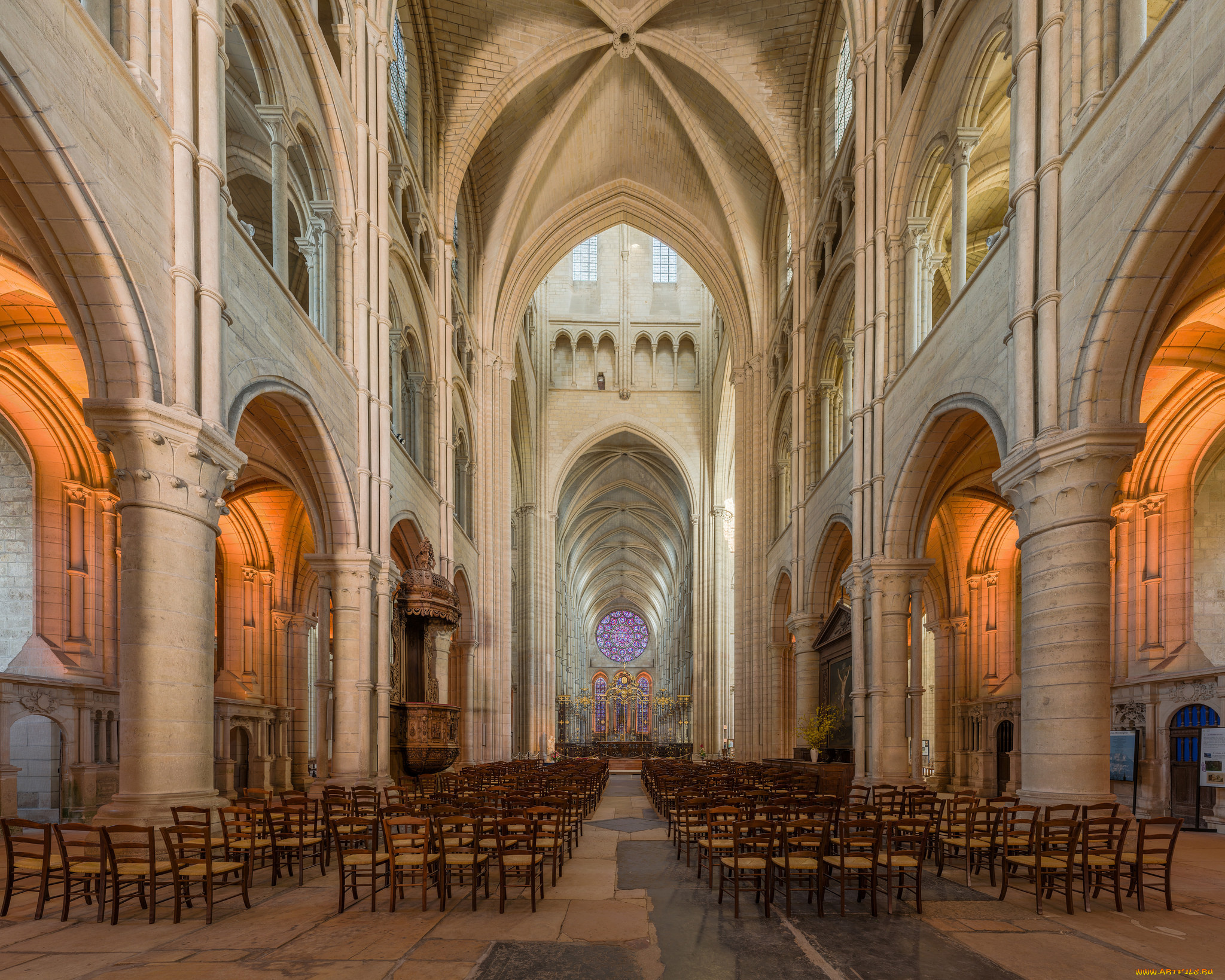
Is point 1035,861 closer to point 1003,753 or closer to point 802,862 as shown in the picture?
point 802,862

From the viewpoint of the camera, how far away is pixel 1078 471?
29.7 ft

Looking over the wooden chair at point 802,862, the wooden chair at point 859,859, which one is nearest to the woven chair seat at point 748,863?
the wooden chair at point 802,862

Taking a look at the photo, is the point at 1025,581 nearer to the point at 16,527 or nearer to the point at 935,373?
the point at 935,373

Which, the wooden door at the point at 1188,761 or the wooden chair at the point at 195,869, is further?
the wooden door at the point at 1188,761

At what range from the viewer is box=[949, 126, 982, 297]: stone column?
1383 cm

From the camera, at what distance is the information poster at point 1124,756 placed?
16.2 meters

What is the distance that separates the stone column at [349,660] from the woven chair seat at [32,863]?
6.63 m

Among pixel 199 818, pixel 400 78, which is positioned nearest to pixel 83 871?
pixel 199 818

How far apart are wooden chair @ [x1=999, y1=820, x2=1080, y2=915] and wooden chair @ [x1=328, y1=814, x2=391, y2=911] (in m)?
5.28

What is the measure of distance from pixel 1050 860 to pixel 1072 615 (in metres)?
2.46

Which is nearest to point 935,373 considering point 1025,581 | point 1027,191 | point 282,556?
point 1027,191

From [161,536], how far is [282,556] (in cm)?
1691

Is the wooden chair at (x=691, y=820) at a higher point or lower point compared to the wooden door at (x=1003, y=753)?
higher

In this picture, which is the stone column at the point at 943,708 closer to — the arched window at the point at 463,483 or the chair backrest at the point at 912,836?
the arched window at the point at 463,483
